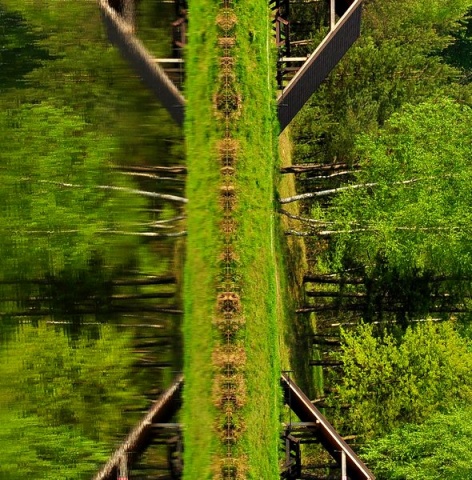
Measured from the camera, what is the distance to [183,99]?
483 inches

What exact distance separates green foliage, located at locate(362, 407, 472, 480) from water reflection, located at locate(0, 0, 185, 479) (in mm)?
5449

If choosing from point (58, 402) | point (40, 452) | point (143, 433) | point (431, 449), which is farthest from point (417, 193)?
point (40, 452)

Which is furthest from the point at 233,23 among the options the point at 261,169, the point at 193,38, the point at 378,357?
the point at 378,357

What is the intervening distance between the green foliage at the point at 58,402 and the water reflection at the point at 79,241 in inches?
0.9

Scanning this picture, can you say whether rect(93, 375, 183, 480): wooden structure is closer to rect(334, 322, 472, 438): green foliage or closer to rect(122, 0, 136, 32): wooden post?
rect(334, 322, 472, 438): green foliage

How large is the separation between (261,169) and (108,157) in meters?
3.55

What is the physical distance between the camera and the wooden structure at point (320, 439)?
40.5 ft

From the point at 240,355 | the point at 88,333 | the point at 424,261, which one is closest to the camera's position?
the point at 240,355

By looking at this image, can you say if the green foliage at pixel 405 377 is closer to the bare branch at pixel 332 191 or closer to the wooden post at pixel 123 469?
the bare branch at pixel 332 191

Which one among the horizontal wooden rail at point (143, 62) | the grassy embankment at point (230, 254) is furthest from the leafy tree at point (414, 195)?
Result: the horizontal wooden rail at point (143, 62)

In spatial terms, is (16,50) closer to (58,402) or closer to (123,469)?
(58,402)

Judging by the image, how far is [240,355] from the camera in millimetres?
11641

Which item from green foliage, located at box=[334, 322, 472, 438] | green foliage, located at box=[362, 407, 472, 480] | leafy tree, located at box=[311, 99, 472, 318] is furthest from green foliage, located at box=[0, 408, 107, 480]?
leafy tree, located at box=[311, 99, 472, 318]

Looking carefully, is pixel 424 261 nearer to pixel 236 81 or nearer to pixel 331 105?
pixel 331 105
